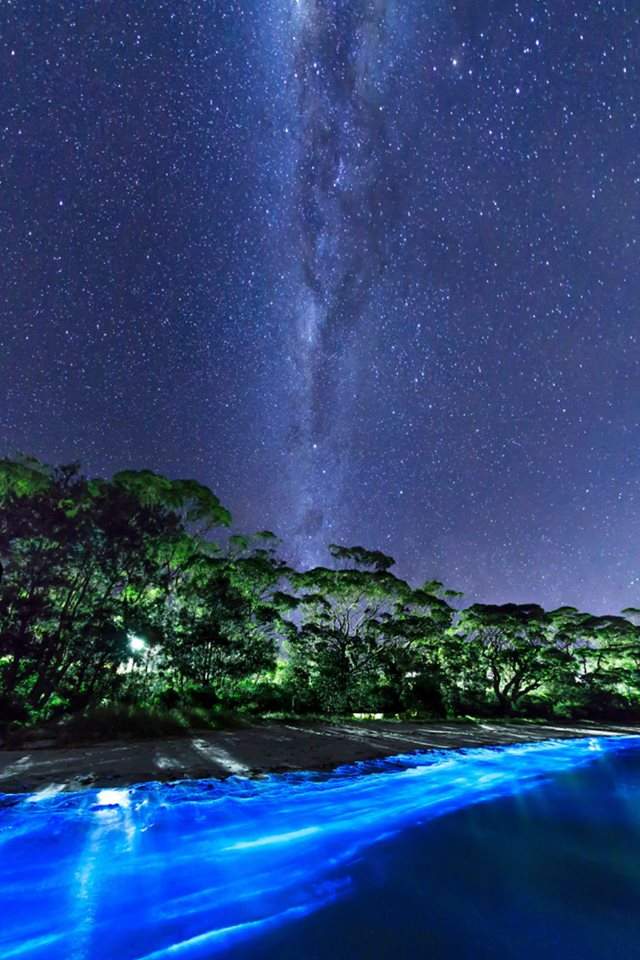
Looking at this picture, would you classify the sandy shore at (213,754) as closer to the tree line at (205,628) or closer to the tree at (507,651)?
the tree line at (205,628)

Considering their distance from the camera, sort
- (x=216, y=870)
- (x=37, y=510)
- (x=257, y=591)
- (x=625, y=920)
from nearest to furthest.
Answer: (x=625, y=920)
(x=216, y=870)
(x=37, y=510)
(x=257, y=591)

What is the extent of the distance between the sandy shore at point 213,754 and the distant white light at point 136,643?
441 centimetres

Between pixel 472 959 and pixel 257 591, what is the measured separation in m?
18.0

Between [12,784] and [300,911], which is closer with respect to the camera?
[300,911]

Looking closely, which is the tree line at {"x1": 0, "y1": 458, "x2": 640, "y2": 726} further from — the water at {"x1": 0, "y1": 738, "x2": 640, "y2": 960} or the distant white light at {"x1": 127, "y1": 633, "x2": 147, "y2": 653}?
the water at {"x1": 0, "y1": 738, "x2": 640, "y2": 960}

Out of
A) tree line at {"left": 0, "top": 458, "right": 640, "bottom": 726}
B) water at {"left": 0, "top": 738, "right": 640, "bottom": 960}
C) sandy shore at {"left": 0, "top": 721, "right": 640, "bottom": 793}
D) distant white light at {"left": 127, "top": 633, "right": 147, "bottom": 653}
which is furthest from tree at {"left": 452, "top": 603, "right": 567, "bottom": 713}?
water at {"left": 0, "top": 738, "right": 640, "bottom": 960}

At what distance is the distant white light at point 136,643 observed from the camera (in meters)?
15.3

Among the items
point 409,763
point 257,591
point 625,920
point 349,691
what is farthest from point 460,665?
point 625,920

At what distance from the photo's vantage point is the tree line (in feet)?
46.8

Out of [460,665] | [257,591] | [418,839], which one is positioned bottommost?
[418,839]

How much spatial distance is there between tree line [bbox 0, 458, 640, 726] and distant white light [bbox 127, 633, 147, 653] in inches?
3.5

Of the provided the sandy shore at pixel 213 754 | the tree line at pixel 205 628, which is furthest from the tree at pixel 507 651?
the sandy shore at pixel 213 754

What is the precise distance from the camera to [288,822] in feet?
21.5

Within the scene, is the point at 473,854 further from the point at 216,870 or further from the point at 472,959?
the point at 216,870
